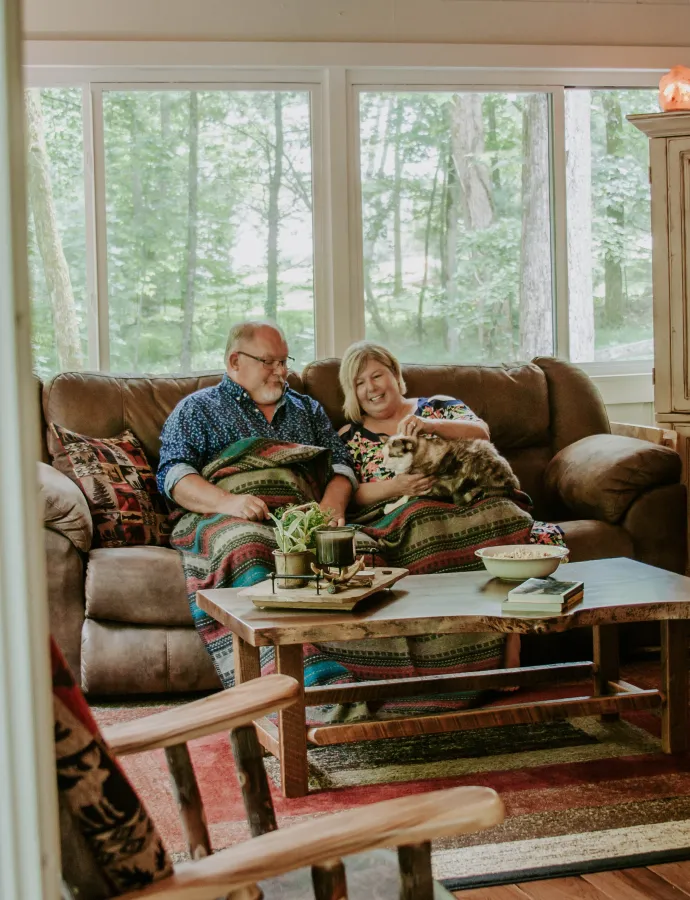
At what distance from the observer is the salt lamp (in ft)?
13.8

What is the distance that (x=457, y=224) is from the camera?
4.55 m

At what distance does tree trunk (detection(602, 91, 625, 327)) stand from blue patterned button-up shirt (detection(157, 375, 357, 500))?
1837 mm

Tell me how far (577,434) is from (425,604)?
176 cm

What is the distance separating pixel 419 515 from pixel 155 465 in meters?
1.03

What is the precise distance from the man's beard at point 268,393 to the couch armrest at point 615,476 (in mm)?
1032

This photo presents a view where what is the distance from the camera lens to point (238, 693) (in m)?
1.19

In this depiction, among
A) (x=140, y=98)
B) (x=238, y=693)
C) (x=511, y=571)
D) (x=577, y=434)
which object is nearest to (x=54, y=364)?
(x=140, y=98)

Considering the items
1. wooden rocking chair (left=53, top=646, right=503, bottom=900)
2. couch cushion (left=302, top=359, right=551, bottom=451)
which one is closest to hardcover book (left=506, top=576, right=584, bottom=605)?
wooden rocking chair (left=53, top=646, right=503, bottom=900)

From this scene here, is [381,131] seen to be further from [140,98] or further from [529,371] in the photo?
[529,371]

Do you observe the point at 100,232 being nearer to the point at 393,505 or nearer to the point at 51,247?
the point at 51,247

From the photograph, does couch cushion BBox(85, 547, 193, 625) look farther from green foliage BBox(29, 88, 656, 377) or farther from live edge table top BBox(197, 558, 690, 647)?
green foliage BBox(29, 88, 656, 377)

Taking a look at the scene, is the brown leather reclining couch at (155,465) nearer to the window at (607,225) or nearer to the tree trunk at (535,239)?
the tree trunk at (535,239)

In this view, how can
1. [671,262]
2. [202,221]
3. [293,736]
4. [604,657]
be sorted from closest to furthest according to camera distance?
[293,736]
[604,657]
[671,262]
[202,221]

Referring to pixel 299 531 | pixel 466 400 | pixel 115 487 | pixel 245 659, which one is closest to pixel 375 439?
pixel 466 400
